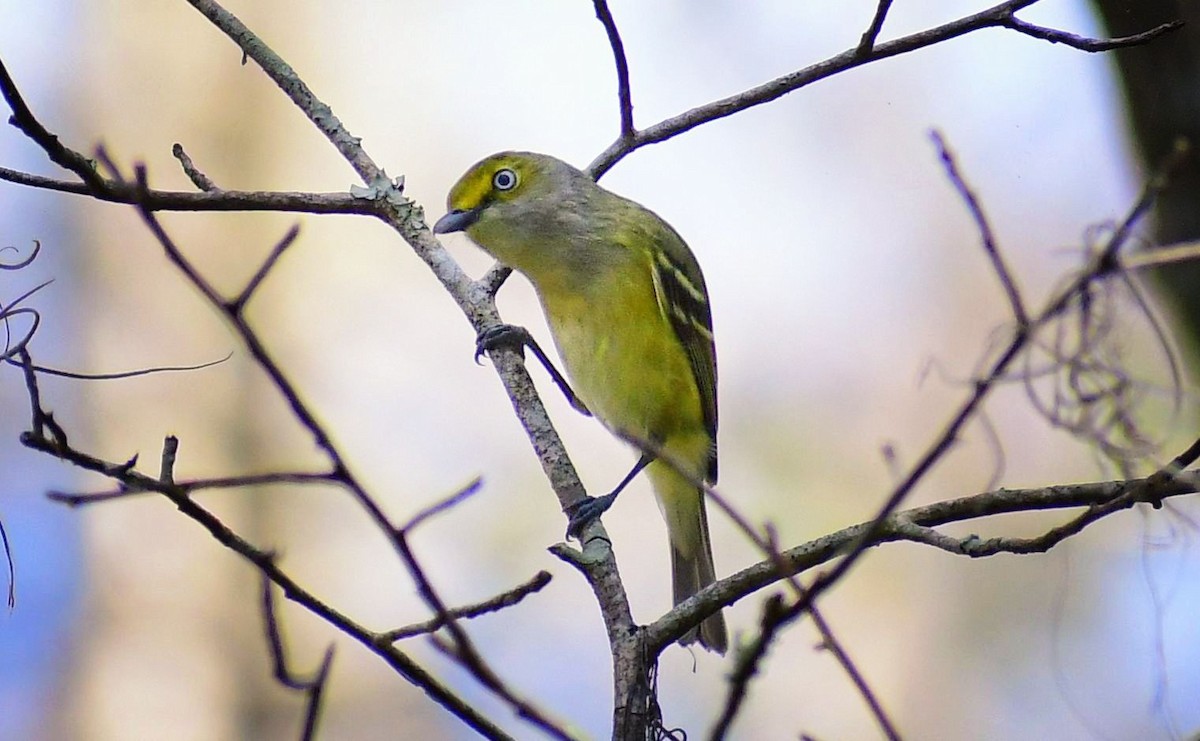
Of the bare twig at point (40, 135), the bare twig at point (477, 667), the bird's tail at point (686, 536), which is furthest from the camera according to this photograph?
the bird's tail at point (686, 536)

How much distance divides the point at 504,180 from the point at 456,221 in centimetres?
21

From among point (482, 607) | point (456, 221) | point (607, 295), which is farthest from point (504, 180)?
point (482, 607)

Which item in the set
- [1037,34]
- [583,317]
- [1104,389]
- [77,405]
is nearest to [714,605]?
[1104,389]

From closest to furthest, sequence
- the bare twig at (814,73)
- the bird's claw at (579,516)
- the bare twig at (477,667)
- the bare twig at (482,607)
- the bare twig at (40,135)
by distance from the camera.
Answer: the bare twig at (477,667)
the bare twig at (482,607)
the bare twig at (40,135)
the bird's claw at (579,516)
the bare twig at (814,73)

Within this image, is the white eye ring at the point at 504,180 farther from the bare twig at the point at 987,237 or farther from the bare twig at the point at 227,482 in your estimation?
the bare twig at the point at 987,237

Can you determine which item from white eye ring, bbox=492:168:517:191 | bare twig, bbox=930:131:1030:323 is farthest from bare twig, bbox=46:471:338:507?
white eye ring, bbox=492:168:517:191

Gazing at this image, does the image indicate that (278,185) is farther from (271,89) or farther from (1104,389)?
(1104,389)

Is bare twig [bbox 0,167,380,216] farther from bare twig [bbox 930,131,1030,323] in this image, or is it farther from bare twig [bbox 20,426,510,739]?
bare twig [bbox 930,131,1030,323]

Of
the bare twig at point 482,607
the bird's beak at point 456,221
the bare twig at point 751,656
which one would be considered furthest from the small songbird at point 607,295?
the bare twig at point 751,656

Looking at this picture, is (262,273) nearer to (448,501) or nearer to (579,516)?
(448,501)

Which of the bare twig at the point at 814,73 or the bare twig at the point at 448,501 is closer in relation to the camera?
the bare twig at the point at 448,501

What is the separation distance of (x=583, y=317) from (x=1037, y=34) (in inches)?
48.7

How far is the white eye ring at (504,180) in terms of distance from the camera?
322 centimetres

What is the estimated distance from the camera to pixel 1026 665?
5020 millimetres
